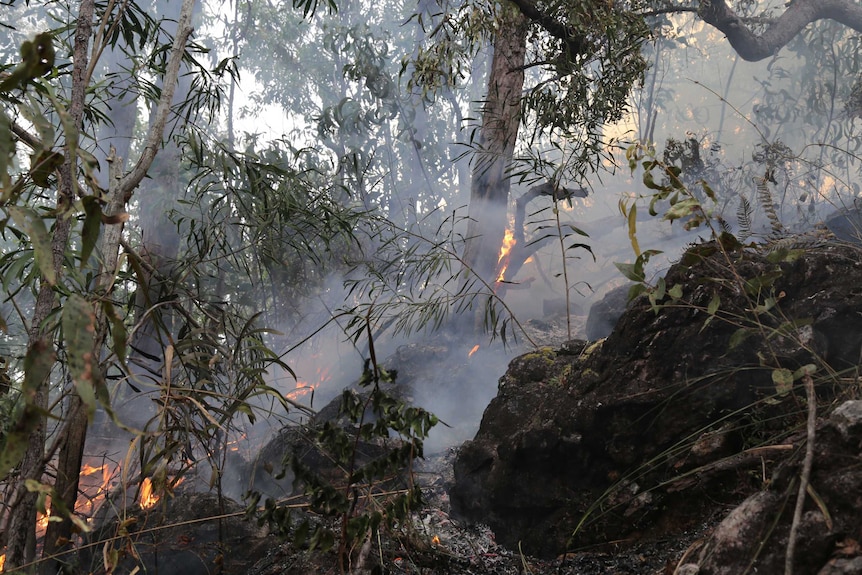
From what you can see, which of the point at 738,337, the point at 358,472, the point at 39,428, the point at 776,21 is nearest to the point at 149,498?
the point at 39,428

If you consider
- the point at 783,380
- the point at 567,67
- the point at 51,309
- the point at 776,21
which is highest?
the point at 776,21

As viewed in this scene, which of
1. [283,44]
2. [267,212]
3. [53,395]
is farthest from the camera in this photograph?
[283,44]

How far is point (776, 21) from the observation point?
8.35 m

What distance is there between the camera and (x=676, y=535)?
7.07 ft

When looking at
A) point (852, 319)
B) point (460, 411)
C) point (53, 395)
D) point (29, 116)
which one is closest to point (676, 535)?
point (852, 319)

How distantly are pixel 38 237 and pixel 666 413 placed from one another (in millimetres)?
2305

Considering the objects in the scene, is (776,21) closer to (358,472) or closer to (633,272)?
(633,272)

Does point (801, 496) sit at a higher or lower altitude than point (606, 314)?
lower

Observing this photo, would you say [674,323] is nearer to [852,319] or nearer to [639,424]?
[639,424]

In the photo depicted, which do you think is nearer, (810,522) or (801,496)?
(801,496)

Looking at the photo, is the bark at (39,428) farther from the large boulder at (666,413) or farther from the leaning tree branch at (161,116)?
the large boulder at (666,413)

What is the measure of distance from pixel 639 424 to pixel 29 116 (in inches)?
93.3

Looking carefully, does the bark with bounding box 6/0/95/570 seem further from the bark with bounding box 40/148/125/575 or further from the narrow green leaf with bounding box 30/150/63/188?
the narrow green leaf with bounding box 30/150/63/188

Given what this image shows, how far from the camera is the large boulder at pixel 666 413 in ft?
7.18
